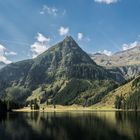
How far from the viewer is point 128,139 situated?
9656cm

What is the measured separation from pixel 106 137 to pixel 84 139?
29.3 ft

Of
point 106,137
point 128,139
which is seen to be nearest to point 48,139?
point 106,137

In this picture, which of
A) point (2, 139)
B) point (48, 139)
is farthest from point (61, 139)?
point (2, 139)

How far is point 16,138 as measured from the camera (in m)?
106

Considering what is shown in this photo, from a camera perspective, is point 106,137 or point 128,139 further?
point 106,137

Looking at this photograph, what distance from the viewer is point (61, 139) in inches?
4045

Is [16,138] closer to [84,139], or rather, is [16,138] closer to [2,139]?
[2,139]

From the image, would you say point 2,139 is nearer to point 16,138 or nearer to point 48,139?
point 16,138

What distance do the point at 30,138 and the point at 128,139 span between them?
34606 mm

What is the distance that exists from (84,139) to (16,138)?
82.4ft

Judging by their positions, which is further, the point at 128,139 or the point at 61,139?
the point at 61,139

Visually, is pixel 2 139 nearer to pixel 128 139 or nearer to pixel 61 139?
pixel 61 139

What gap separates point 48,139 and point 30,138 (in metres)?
7.30

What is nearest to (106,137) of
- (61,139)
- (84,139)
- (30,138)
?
(84,139)
